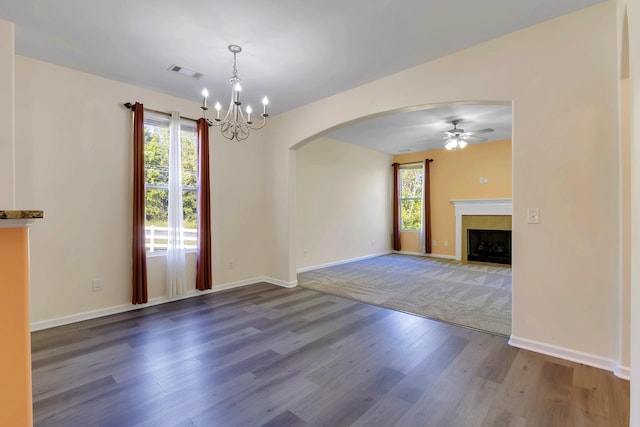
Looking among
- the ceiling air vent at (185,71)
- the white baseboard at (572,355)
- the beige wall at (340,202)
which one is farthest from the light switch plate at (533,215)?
the beige wall at (340,202)

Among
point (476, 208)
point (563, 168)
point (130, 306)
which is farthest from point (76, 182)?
point (476, 208)

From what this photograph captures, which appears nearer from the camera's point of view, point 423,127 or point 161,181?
point 161,181

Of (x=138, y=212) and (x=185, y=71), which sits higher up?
(x=185, y=71)

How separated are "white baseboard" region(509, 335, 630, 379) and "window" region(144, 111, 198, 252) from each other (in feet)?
13.6

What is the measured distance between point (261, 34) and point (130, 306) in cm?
359

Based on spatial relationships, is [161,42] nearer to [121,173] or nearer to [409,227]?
[121,173]

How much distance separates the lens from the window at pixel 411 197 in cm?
820

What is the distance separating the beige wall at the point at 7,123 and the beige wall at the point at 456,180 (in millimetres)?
7761

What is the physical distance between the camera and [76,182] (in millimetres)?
3350

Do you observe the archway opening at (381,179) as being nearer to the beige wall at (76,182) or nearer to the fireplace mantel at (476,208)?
the fireplace mantel at (476,208)

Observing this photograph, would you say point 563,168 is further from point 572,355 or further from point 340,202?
point 340,202

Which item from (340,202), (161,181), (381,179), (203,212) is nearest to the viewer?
(161,181)

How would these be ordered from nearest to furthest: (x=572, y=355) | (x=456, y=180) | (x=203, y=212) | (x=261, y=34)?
1. (x=572, y=355)
2. (x=261, y=34)
3. (x=203, y=212)
4. (x=456, y=180)

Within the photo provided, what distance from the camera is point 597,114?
90.1 inches
